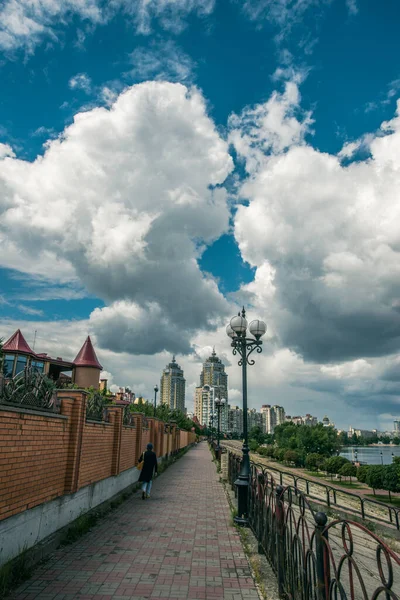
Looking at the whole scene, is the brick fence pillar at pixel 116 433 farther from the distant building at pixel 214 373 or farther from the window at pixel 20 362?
the distant building at pixel 214 373

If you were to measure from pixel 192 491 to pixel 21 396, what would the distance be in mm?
9458

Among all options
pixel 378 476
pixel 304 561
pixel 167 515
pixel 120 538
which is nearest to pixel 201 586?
pixel 304 561

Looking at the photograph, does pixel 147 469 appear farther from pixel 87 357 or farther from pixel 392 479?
pixel 87 357

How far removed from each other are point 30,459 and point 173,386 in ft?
571

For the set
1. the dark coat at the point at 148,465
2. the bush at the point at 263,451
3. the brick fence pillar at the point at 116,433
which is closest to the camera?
the brick fence pillar at the point at 116,433

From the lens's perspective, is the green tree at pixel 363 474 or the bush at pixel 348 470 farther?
the bush at pixel 348 470

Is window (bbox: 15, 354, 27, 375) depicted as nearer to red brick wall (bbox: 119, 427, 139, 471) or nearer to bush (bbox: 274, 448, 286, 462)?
red brick wall (bbox: 119, 427, 139, 471)

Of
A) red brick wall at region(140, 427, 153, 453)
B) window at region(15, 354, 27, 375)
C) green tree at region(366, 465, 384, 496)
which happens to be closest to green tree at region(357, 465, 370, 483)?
green tree at region(366, 465, 384, 496)

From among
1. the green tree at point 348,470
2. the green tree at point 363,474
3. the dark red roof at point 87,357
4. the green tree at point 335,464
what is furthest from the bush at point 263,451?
the dark red roof at point 87,357

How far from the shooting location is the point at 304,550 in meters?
3.71

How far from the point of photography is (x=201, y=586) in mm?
4832

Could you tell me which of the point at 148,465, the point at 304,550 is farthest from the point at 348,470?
the point at 304,550

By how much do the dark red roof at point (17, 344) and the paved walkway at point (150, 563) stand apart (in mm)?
33760

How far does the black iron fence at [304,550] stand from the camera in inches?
96.7
